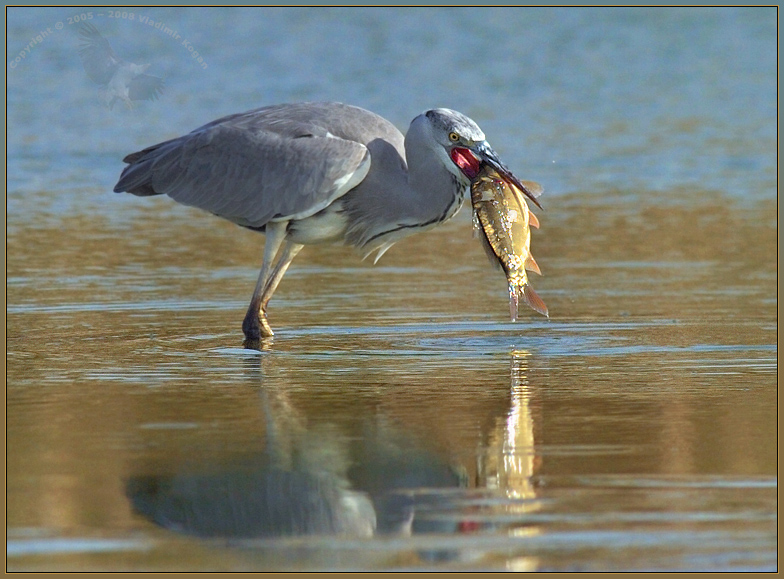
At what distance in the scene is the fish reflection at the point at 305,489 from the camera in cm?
465

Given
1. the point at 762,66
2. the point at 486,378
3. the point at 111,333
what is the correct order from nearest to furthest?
the point at 486,378 < the point at 111,333 < the point at 762,66

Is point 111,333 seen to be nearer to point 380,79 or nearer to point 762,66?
point 380,79

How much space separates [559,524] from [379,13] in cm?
3303

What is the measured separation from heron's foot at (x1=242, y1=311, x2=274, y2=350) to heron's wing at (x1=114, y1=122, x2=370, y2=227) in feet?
2.23

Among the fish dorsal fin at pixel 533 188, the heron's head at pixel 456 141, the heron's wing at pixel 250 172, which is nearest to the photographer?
the fish dorsal fin at pixel 533 188

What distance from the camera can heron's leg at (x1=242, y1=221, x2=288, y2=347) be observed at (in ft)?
28.0

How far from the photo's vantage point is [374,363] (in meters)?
7.48

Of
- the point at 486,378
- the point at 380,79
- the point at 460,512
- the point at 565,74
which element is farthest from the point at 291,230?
the point at 565,74

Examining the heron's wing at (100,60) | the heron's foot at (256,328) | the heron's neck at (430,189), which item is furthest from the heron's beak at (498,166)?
the heron's wing at (100,60)

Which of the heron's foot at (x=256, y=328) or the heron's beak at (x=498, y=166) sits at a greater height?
the heron's beak at (x=498, y=166)

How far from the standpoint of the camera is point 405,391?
674cm

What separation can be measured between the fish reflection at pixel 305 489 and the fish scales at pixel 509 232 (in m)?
2.14

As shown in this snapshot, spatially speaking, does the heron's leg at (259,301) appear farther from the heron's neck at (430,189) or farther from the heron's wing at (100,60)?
the heron's wing at (100,60)

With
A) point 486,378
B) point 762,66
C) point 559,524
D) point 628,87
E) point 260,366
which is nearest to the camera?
point 559,524
